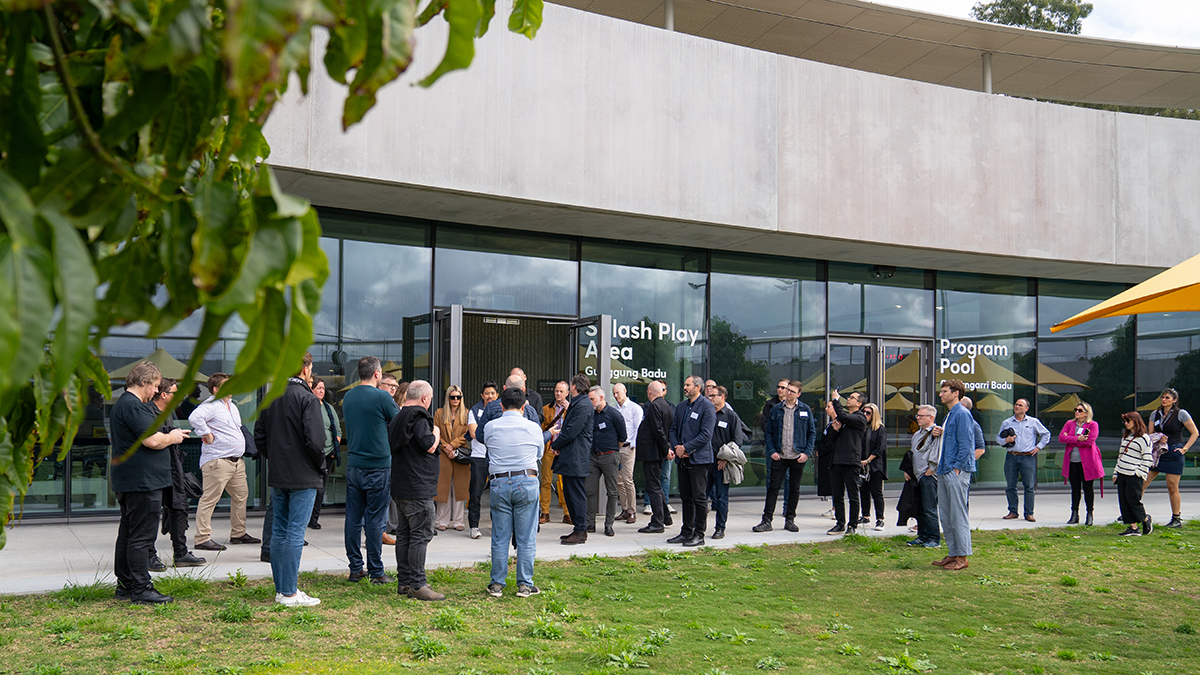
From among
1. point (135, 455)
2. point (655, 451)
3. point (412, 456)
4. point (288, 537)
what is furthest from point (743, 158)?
point (135, 455)

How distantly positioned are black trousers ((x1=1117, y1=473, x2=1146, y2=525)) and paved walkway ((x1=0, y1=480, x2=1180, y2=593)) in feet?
3.38

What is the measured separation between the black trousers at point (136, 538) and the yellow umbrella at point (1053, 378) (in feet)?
50.2

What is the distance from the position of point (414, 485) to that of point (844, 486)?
633 cm

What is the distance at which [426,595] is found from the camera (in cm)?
703

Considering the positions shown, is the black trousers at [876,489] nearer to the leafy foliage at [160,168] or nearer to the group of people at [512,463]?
the group of people at [512,463]

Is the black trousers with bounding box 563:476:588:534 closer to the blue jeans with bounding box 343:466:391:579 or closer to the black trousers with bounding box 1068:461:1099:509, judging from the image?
the blue jeans with bounding box 343:466:391:579

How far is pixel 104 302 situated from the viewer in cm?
119

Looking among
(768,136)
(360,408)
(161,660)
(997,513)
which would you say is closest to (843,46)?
(768,136)

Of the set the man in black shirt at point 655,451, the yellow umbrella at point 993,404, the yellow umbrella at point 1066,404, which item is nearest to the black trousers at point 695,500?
the man in black shirt at point 655,451

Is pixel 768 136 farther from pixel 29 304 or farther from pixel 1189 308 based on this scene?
pixel 29 304

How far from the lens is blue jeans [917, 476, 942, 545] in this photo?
32.8ft

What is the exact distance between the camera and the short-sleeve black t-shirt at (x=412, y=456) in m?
7.18

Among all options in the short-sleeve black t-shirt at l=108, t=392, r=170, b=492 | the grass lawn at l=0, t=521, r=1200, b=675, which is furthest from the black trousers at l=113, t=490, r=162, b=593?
the grass lawn at l=0, t=521, r=1200, b=675

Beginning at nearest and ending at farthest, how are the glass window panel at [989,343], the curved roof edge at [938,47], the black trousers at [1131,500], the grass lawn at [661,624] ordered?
the grass lawn at [661,624] → the black trousers at [1131,500] → the curved roof edge at [938,47] → the glass window panel at [989,343]
